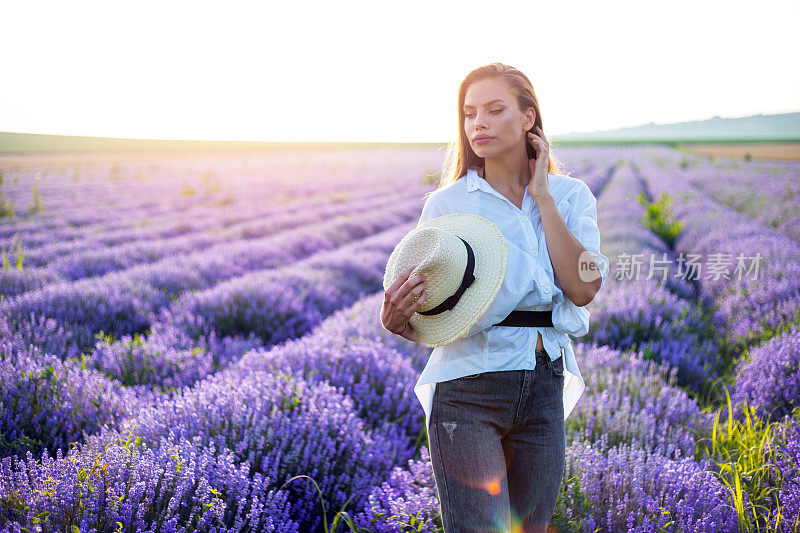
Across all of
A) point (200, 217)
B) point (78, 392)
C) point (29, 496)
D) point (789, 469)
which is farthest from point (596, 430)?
point (200, 217)

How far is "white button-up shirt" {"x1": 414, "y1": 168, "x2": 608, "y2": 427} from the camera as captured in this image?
1.37 meters

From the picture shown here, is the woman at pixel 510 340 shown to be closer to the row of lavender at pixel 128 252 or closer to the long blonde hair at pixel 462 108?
the long blonde hair at pixel 462 108

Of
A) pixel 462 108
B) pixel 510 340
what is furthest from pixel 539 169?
pixel 510 340

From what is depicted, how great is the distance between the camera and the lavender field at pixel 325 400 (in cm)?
182

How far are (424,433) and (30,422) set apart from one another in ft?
6.70

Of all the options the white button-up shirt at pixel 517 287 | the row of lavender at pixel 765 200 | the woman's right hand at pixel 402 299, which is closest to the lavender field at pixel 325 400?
the white button-up shirt at pixel 517 287

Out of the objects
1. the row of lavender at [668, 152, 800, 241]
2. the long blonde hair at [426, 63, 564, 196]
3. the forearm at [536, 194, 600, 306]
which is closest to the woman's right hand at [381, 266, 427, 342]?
the forearm at [536, 194, 600, 306]

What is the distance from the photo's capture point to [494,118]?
4.84 ft

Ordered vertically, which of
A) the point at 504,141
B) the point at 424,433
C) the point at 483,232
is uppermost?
the point at 504,141

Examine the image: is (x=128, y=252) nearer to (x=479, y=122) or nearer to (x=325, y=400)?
(x=325, y=400)

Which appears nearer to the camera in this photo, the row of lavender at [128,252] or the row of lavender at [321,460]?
the row of lavender at [321,460]

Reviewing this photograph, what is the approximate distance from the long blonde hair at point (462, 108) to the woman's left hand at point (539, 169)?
11 cm

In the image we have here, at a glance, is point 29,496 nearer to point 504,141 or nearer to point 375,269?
point 504,141

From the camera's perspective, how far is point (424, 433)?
2.84 m
